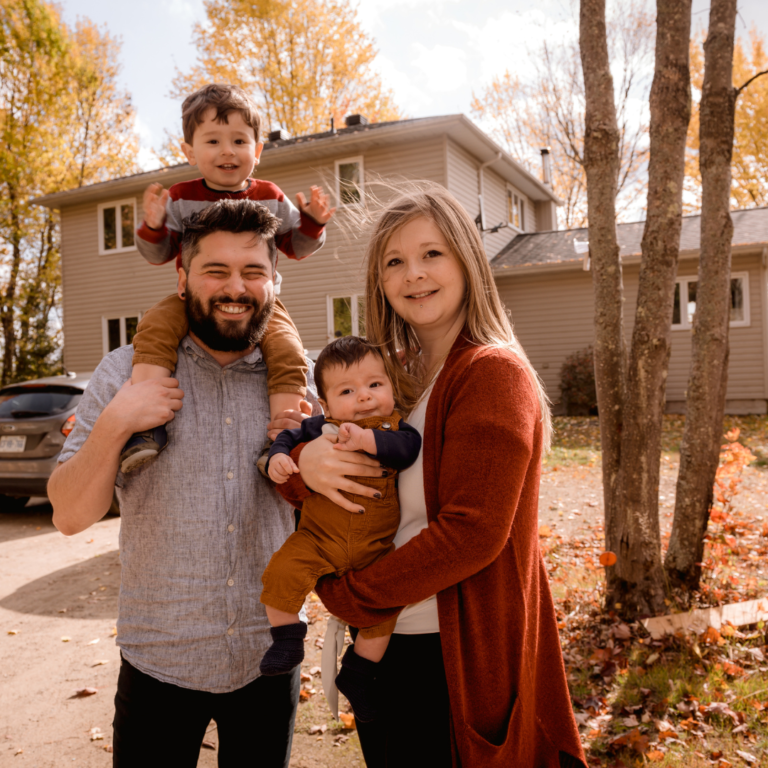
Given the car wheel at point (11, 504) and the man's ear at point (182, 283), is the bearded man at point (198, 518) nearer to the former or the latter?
the man's ear at point (182, 283)

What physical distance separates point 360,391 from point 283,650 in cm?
82

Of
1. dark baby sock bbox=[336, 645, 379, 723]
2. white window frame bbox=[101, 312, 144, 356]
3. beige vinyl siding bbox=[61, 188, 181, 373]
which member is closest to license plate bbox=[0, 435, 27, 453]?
dark baby sock bbox=[336, 645, 379, 723]

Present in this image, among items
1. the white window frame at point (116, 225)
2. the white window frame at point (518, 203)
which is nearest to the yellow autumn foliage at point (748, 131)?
the white window frame at point (518, 203)

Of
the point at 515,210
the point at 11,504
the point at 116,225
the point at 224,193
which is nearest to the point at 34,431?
the point at 11,504

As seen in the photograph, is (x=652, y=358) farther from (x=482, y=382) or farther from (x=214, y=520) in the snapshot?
(x=214, y=520)

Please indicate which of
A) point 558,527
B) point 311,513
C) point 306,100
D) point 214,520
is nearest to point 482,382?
point 311,513

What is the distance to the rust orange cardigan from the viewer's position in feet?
5.20

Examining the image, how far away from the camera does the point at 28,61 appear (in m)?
23.1

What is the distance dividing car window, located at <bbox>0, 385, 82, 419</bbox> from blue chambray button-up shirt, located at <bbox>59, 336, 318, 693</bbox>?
673cm

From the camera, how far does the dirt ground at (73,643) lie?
3.55 m

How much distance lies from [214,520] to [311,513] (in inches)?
12.5

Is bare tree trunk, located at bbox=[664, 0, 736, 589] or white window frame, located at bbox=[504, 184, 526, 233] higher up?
white window frame, located at bbox=[504, 184, 526, 233]

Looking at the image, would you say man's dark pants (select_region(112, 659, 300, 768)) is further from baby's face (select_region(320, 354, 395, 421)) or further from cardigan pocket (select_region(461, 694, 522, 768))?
baby's face (select_region(320, 354, 395, 421))

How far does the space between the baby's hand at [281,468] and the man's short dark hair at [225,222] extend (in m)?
0.75
